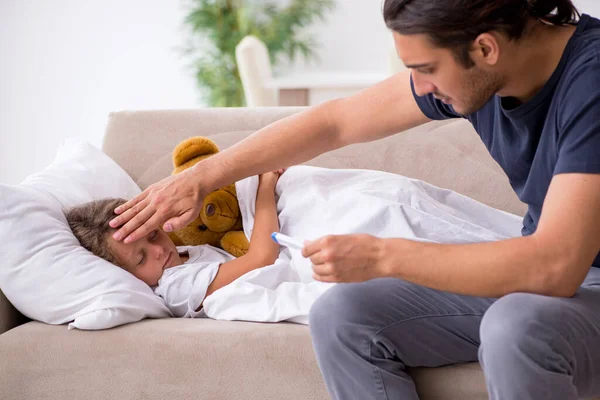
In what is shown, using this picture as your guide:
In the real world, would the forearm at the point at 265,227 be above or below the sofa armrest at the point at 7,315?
above

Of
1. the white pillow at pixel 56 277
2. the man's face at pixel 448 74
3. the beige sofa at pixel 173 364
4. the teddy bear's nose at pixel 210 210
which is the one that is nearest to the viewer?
the man's face at pixel 448 74

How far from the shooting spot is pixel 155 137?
2.06 m

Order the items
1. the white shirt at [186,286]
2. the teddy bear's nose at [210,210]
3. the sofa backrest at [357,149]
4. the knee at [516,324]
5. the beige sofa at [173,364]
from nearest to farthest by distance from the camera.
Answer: the knee at [516,324] → the beige sofa at [173,364] → the white shirt at [186,286] → the teddy bear's nose at [210,210] → the sofa backrest at [357,149]

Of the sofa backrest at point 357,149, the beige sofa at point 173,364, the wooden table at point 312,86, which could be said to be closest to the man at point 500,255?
the beige sofa at point 173,364

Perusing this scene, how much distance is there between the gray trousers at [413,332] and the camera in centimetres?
107

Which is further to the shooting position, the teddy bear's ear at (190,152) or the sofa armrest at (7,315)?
the teddy bear's ear at (190,152)

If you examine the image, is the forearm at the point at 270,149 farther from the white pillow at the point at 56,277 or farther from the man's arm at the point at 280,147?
the white pillow at the point at 56,277

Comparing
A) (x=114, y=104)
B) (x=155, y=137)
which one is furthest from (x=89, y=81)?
(x=155, y=137)

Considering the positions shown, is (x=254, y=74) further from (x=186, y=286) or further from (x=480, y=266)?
(x=480, y=266)

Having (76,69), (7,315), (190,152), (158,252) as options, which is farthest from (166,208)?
(76,69)

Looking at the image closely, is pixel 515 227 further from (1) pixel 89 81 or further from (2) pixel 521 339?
(1) pixel 89 81

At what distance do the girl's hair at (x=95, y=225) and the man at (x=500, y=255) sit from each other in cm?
61

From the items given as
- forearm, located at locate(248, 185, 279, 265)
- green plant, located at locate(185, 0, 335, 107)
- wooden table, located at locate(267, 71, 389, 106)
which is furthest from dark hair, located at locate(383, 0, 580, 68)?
green plant, located at locate(185, 0, 335, 107)

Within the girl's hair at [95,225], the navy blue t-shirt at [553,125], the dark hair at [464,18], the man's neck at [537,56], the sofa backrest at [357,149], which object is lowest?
the girl's hair at [95,225]
